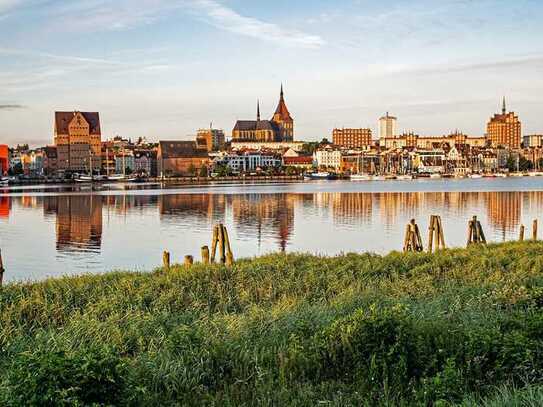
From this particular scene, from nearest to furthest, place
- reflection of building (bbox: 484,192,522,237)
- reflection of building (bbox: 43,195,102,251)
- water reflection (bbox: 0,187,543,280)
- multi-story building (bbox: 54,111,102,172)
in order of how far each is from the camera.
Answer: water reflection (bbox: 0,187,543,280) → reflection of building (bbox: 43,195,102,251) → reflection of building (bbox: 484,192,522,237) → multi-story building (bbox: 54,111,102,172)

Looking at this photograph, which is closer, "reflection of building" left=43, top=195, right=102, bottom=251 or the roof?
"reflection of building" left=43, top=195, right=102, bottom=251

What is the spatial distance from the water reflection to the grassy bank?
47.6 ft

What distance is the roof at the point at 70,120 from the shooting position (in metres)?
192

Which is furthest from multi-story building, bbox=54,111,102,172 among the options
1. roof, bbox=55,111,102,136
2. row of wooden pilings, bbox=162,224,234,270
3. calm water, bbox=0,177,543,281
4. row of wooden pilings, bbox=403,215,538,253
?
row of wooden pilings, bbox=162,224,234,270

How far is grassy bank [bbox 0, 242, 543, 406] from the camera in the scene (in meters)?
6.49

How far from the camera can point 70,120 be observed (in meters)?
193

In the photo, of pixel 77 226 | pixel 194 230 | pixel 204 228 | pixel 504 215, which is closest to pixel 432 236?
pixel 194 230

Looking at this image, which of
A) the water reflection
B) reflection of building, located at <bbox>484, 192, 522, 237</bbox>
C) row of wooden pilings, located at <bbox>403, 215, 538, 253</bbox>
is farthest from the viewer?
reflection of building, located at <bbox>484, 192, 522, 237</bbox>

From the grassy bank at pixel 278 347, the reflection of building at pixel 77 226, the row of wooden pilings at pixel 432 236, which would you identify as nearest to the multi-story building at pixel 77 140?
the reflection of building at pixel 77 226

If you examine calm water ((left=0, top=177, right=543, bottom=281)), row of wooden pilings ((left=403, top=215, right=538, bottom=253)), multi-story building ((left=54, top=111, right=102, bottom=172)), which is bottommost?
calm water ((left=0, top=177, right=543, bottom=281))

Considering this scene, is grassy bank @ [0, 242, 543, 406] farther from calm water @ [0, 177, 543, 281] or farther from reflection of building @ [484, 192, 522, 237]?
reflection of building @ [484, 192, 522, 237]

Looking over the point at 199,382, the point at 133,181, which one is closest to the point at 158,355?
the point at 199,382

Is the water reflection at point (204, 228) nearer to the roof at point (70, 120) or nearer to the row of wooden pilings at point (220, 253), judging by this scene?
the row of wooden pilings at point (220, 253)

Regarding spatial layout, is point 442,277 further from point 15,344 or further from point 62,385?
point 62,385
